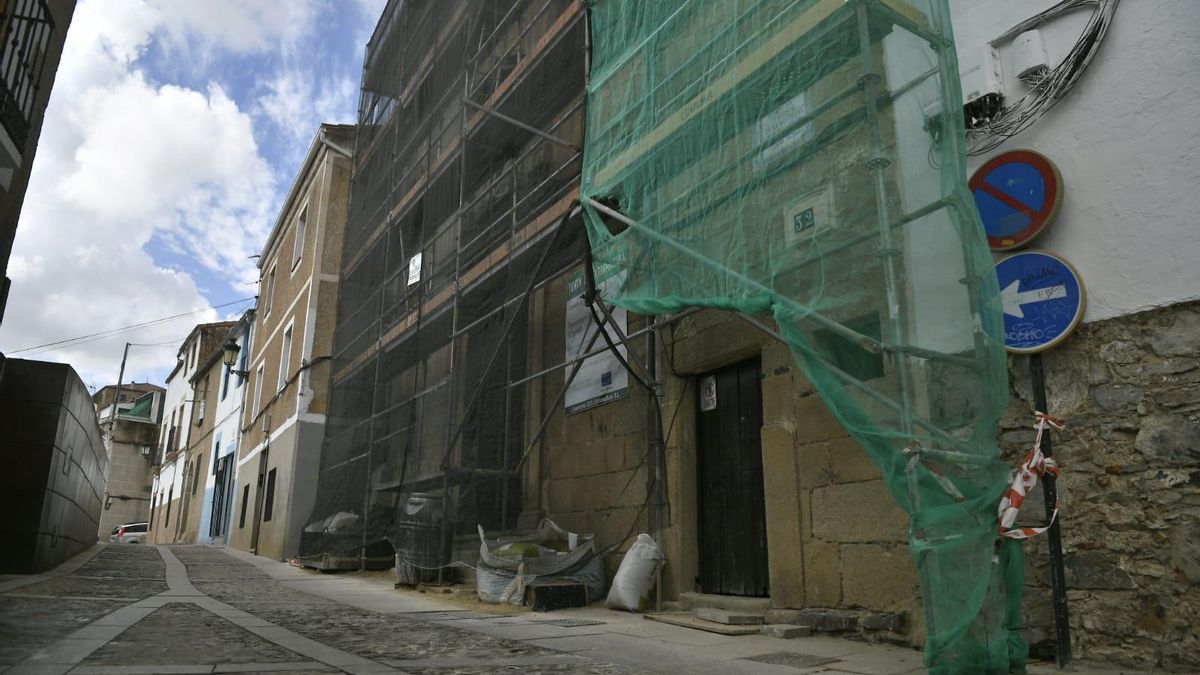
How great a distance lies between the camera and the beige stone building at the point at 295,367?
1372 cm

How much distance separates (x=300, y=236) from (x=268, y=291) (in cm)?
Result: 410

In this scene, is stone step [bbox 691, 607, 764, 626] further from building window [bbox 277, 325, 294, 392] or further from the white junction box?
building window [bbox 277, 325, 294, 392]

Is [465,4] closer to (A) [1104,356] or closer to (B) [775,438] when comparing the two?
(B) [775,438]

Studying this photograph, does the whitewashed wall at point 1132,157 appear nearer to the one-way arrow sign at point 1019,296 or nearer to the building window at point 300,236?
the one-way arrow sign at point 1019,296

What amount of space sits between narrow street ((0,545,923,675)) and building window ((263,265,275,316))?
14052 mm

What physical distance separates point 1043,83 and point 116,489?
4256 centimetres

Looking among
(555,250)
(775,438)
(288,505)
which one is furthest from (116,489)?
(775,438)

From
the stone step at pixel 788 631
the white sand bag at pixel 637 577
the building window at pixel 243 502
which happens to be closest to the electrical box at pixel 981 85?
the stone step at pixel 788 631

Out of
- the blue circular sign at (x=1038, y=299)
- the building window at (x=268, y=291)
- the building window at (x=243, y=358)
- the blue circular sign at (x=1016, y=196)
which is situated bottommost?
the blue circular sign at (x=1038, y=299)

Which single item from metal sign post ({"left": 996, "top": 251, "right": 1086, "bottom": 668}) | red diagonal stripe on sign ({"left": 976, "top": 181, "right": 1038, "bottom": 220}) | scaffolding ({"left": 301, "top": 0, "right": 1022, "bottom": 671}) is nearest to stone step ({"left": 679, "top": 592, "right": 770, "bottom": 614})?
scaffolding ({"left": 301, "top": 0, "right": 1022, "bottom": 671})

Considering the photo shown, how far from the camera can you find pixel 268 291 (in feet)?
68.9

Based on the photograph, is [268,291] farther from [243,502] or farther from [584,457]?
[584,457]

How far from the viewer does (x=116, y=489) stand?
3700 centimetres

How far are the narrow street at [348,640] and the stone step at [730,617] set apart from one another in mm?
229
